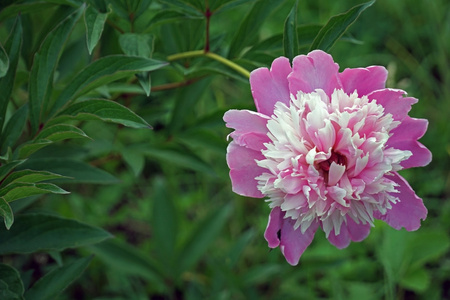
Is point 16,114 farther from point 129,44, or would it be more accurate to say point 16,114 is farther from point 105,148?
point 105,148

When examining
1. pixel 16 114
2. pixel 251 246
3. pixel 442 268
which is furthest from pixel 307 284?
pixel 16 114

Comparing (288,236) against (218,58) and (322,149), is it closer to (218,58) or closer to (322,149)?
(322,149)

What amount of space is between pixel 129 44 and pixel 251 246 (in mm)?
991

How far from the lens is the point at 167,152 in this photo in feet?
4.18

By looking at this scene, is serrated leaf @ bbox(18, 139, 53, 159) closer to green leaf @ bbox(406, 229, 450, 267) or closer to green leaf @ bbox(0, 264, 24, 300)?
green leaf @ bbox(0, 264, 24, 300)

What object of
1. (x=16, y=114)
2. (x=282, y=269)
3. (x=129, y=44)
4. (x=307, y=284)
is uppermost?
(x=129, y=44)

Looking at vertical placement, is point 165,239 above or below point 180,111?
below

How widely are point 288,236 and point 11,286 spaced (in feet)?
1.32

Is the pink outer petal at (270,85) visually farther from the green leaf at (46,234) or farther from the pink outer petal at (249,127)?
the green leaf at (46,234)

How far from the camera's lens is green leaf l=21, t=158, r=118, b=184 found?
38.3 inches

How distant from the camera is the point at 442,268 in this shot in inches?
66.0

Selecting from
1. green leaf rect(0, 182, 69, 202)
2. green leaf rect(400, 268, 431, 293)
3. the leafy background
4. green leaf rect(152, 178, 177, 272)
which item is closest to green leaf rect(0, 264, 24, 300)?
the leafy background

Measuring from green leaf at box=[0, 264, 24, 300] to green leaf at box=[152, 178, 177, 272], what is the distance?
0.61 metres

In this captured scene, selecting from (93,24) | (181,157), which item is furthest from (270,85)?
(181,157)
